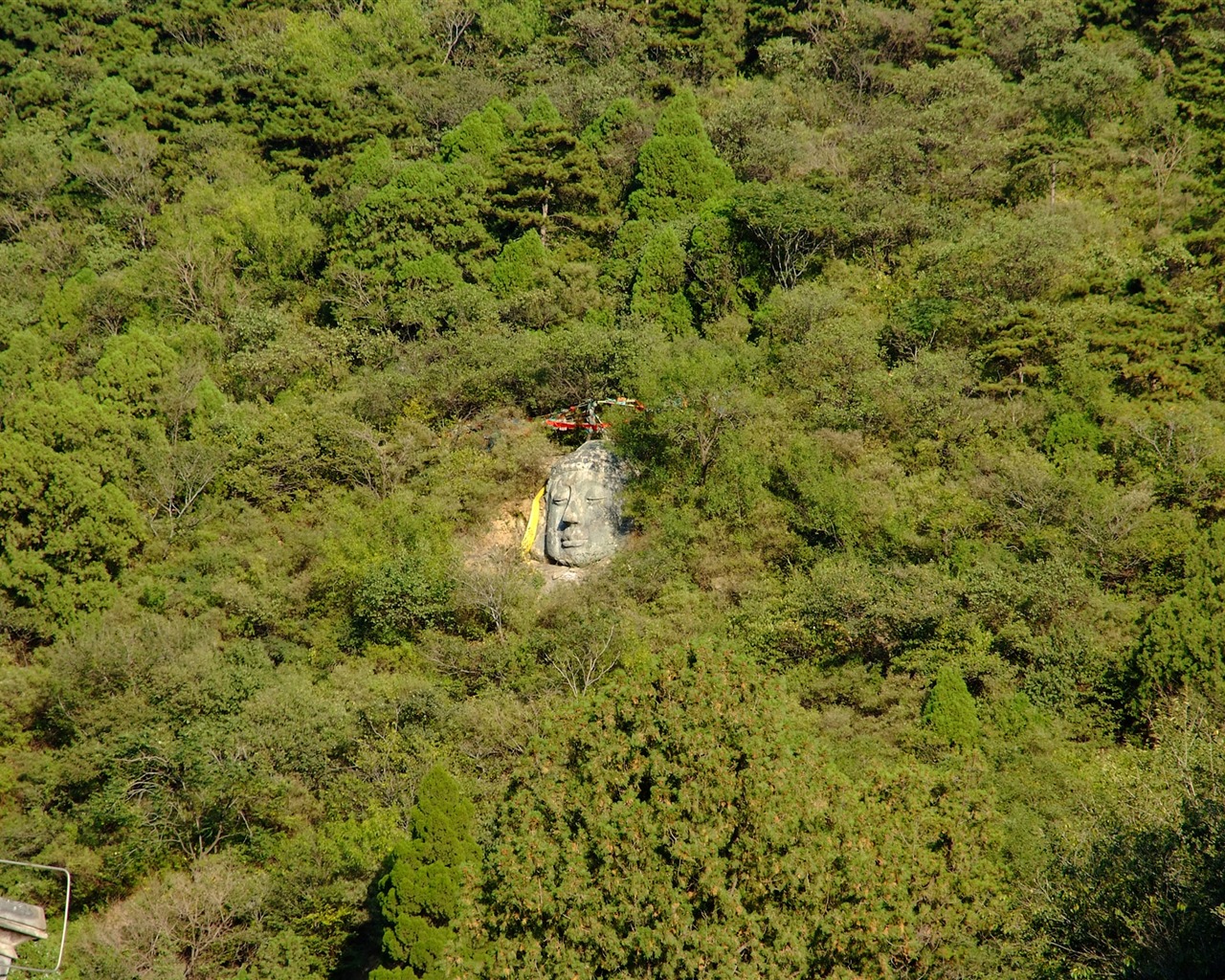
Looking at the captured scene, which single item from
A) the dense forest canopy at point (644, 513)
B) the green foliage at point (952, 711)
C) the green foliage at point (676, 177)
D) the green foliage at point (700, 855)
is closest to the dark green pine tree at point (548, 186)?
the dense forest canopy at point (644, 513)

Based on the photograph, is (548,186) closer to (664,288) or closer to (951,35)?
(664,288)

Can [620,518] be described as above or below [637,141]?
below

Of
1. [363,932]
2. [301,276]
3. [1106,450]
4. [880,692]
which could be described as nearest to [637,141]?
[301,276]

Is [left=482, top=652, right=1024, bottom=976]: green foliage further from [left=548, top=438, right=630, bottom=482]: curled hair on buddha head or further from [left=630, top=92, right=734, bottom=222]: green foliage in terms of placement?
[left=630, top=92, right=734, bottom=222]: green foliage

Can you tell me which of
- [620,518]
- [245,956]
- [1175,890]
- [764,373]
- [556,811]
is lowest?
[245,956]

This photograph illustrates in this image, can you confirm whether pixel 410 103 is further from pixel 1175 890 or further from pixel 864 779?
pixel 1175 890

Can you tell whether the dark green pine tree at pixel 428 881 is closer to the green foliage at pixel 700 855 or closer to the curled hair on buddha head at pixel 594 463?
the green foliage at pixel 700 855

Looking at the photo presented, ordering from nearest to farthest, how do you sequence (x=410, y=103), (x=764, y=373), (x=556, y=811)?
(x=556, y=811) → (x=764, y=373) → (x=410, y=103)

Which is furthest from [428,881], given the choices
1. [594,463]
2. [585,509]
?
[594,463]
